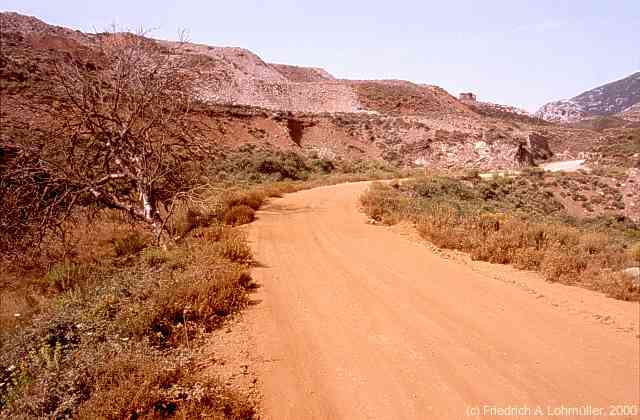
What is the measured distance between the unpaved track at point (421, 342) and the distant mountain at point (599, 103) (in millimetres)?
143752

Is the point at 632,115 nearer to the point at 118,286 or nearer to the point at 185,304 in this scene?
the point at 185,304

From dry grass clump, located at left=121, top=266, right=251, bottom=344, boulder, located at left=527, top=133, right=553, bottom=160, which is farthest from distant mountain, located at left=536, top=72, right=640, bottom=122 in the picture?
dry grass clump, located at left=121, top=266, right=251, bottom=344

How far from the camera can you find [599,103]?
140875mm

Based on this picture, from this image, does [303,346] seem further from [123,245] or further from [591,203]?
[591,203]

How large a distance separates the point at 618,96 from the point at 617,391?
180m

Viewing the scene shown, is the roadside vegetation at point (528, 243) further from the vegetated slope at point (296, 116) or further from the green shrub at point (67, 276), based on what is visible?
the vegetated slope at point (296, 116)

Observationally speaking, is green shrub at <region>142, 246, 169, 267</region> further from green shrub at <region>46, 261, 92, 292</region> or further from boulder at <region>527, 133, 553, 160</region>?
boulder at <region>527, 133, 553, 160</region>

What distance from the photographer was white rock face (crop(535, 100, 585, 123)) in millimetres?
130000

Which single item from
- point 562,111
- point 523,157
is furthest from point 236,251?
point 562,111

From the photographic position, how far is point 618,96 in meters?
141

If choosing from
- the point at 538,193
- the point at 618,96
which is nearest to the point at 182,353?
the point at 538,193

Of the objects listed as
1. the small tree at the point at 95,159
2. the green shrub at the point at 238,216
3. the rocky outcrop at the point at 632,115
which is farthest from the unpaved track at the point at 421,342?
the rocky outcrop at the point at 632,115

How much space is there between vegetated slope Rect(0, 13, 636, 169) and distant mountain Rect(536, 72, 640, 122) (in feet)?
350

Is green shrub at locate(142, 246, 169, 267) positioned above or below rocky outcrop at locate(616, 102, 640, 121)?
below
